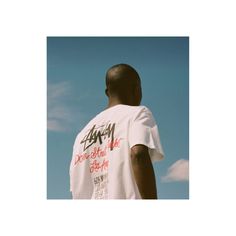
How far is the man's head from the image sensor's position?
13.0 ft

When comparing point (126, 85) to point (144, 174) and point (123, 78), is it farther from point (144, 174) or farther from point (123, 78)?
point (144, 174)

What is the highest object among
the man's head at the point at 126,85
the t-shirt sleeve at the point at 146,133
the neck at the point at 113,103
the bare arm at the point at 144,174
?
the man's head at the point at 126,85

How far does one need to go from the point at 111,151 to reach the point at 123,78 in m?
0.64

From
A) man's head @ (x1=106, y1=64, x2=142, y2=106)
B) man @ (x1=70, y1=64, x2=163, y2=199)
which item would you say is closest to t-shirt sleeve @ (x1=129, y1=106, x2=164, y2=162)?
man @ (x1=70, y1=64, x2=163, y2=199)

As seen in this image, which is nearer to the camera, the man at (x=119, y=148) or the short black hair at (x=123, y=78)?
the man at (x=119, y=148)

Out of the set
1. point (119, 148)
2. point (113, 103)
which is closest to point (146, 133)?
point (119, 148)

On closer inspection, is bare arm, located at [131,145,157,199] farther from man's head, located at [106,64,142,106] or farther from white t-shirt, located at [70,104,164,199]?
man's head, located at [106,64,142,106]

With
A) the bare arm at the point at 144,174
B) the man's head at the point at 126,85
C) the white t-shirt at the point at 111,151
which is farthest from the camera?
the man's head at the point at 126,85

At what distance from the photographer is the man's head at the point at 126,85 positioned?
3.96m

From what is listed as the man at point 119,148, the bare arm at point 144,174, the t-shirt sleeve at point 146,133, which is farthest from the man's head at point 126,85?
the bare arm at point 144,174

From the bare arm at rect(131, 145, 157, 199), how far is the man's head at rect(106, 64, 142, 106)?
1.82 ft

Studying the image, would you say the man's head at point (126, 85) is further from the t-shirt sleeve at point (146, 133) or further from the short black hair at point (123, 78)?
the t-shirt sleeve at point (146, 133)

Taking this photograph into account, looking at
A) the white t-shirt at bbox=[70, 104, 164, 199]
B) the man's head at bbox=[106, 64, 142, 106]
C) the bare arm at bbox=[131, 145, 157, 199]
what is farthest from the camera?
the man's head at bbox=[106, 64, 142, 106]

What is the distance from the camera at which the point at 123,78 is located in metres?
3.97
